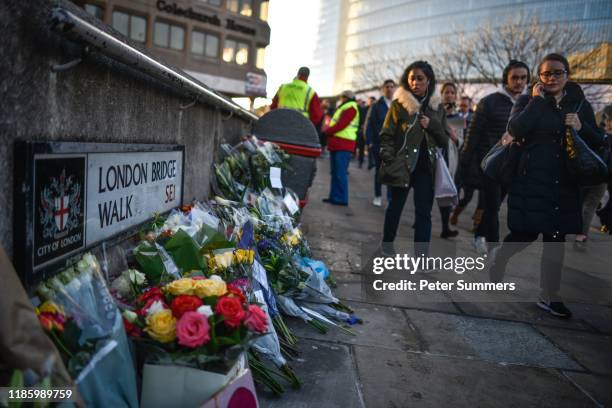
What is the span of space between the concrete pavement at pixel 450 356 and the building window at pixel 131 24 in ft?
113

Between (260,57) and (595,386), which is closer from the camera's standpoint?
(595,386)

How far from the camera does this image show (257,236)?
362 centimetres

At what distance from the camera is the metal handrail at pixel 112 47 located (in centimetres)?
181

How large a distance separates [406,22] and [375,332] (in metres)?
88.1

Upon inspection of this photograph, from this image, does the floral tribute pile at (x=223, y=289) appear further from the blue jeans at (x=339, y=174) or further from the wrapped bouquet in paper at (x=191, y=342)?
the blue jeans at (x=339, y=174)

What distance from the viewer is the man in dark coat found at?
5.34m

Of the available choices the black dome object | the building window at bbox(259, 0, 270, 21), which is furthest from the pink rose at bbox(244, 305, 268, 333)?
the building window at bbox(259, 0, 270, 21)

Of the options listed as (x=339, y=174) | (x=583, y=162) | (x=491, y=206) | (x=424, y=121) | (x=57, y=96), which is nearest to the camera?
(x=57, y=96)

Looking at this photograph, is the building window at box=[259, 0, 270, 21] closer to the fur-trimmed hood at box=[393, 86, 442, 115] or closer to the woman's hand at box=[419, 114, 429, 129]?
the fur-trimmed hood at box=[393, 86, 442, 115]

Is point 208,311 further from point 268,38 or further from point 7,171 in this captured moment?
point 268,38

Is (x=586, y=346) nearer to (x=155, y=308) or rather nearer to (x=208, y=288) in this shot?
(x=208, y=288)

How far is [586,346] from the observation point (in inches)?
Result: 138

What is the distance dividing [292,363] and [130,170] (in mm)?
1381

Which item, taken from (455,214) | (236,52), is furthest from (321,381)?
(236,52)
